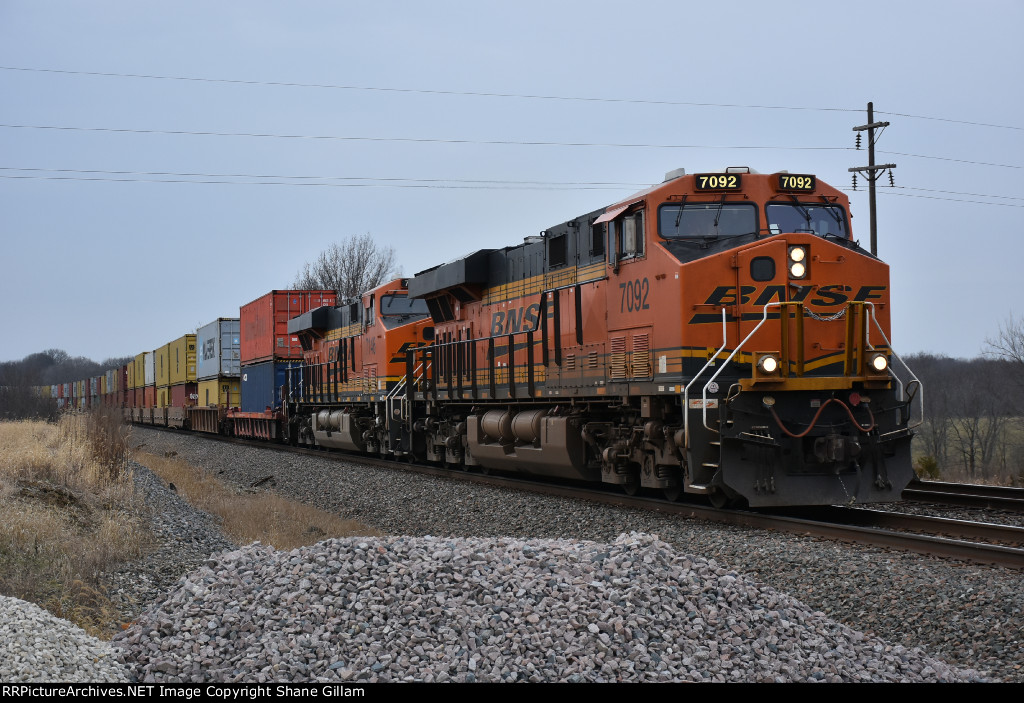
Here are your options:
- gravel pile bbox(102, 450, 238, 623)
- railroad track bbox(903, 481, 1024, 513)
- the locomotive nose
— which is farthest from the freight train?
gravel pile bbox(102, 450, 238, 623)

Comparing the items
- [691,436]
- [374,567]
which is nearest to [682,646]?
[374,567]

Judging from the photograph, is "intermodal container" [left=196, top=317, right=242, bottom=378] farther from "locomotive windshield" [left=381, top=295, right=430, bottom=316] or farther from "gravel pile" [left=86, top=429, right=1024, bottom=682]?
"gravel pile" [left=86, top=429, right=1024, bottom=682]

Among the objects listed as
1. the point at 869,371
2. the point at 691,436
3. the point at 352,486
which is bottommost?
the point at 352,486

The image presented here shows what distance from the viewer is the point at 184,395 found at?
1684 inches

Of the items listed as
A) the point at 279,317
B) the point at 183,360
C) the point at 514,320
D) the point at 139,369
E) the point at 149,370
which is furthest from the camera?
the point at 139,369

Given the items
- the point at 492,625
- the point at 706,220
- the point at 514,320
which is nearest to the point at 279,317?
the point at 514,320

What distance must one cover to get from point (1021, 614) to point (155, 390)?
49.8 m

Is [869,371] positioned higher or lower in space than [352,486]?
higher

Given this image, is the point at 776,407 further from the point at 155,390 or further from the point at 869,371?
the point at 155,390

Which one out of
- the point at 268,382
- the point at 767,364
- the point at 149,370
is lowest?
the point at 767,364

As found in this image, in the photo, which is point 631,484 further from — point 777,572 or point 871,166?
point 871,166

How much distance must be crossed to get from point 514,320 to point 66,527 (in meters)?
8.19

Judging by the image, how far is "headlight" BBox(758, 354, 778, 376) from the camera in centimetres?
1036

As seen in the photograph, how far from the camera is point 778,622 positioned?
573 centimetres
